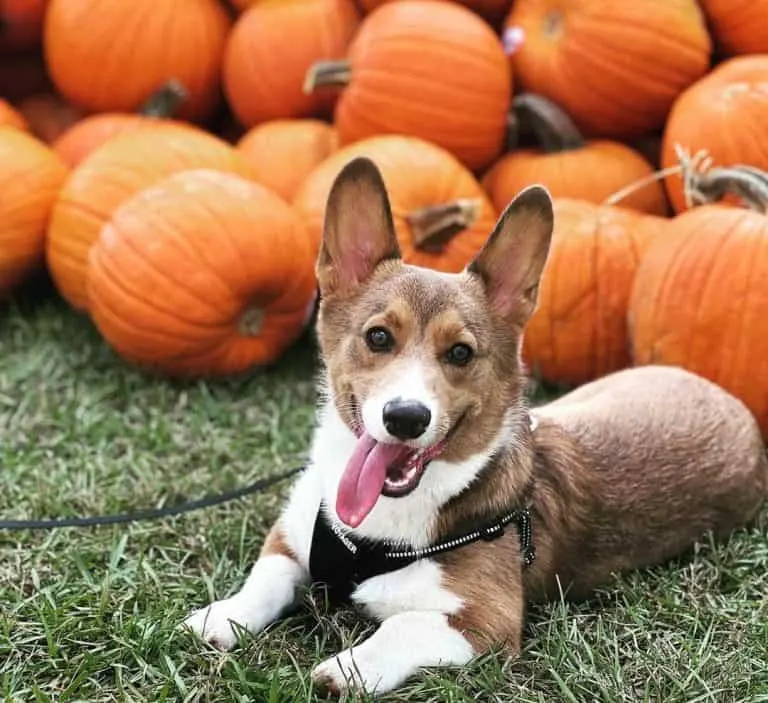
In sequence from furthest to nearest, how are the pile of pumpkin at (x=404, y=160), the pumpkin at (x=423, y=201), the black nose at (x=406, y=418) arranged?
the pumpkin at (x=423, y=201) → the pile of pumpkin at (x=404, y=160) → the black nose at (x=406, y=418)

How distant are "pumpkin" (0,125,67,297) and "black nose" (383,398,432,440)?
293 cm

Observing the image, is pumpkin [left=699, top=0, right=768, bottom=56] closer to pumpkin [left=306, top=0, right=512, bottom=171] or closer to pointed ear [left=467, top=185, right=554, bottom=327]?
pumpkin [left=306, top=0, right=512, bottom=171]

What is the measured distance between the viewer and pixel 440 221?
4.26 metres

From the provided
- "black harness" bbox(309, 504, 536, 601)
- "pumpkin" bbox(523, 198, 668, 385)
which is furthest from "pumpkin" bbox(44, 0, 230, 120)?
"black harness" bbox(309, 504, 536, 601)

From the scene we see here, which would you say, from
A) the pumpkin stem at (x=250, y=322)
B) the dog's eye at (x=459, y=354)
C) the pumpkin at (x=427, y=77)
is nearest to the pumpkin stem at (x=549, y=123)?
the pumpkin at (x=427, y=77)

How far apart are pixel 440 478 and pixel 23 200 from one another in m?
2.89

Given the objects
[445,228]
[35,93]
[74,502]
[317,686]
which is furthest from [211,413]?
[35,93]

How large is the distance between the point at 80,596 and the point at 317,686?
738 mm

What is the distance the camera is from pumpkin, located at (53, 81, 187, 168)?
16.7ft

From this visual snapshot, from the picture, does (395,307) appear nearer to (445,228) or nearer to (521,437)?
(521,437)

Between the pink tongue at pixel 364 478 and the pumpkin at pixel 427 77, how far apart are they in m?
2.63

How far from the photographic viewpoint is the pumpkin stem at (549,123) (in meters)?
4.65

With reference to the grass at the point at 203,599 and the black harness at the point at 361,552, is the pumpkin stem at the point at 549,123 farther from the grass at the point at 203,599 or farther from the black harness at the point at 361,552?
the black harness at the point at 361,552

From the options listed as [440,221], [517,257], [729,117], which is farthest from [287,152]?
[517,257]
